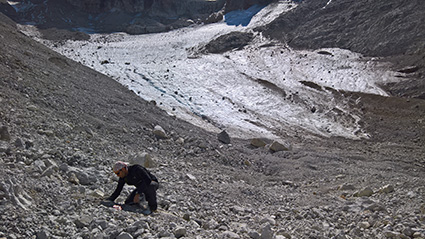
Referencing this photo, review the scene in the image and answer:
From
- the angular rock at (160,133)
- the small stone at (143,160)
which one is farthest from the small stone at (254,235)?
the angular rock at (160,133)

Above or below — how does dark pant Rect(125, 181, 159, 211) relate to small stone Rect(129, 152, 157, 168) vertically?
above

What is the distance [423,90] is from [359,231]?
1646 cm

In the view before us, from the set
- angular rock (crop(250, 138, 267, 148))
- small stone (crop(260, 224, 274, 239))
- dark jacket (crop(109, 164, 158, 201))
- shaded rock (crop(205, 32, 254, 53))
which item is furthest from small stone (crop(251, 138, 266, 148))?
shaded rock (crop(205, 32, 254, 53))

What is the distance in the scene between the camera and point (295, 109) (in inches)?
809

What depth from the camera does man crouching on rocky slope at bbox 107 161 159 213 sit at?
589 centimetres

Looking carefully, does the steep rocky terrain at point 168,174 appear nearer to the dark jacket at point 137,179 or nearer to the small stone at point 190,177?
the small stone at point 190,177

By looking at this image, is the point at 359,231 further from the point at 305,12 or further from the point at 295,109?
the point at 305,12

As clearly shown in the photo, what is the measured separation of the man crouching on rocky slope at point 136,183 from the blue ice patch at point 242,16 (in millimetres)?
35203

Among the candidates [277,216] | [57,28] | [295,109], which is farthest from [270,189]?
[57,28]

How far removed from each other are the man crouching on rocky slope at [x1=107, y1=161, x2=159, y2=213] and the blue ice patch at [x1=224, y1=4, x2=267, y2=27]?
3520 centimetres

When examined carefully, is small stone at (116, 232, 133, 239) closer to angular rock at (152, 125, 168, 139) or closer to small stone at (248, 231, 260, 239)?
small stone at (248, 231, 260, 239)

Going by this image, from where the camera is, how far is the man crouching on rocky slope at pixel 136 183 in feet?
19.3

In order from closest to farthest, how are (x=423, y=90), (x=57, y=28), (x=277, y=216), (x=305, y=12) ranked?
(x=277, y=216)
(x=423, y=90)
(x=305, y=12)
(x=57, y=28)

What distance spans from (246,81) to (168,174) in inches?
688
